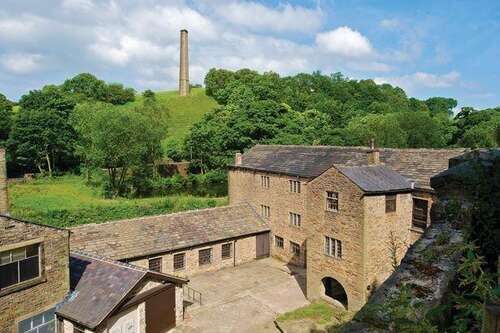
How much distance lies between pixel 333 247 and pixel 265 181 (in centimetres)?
1044

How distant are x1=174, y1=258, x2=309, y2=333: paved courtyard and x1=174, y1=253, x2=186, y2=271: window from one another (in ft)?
→ 3.89

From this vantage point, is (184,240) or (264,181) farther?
(264,181)

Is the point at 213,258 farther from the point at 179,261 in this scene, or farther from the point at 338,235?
the point at 338,235

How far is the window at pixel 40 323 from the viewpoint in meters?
15.2

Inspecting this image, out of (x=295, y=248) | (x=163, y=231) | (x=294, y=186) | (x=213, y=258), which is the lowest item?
(x=213, y=258)

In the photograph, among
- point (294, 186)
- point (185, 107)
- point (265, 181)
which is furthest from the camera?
point (185, 107)

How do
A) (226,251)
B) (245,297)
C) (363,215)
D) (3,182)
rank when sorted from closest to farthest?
(3,182)
(363,215)
(245,297)
(226,251)

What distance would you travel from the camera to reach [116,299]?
627 inches

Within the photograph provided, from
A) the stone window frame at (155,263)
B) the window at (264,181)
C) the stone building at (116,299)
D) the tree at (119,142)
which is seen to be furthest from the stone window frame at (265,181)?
the tree at (119,142)

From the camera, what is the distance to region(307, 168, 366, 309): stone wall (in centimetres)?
1970

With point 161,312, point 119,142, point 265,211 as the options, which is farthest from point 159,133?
point 161,312

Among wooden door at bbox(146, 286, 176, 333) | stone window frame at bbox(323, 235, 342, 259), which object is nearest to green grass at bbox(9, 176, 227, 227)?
wooden door at bbox(146, 286, 176, 333)

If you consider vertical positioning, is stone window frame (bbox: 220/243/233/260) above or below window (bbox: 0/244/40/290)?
below

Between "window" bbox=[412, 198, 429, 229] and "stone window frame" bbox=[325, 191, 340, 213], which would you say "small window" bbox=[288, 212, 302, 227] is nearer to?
"stone window frame" bbox=[325, 191, 340, 213]
